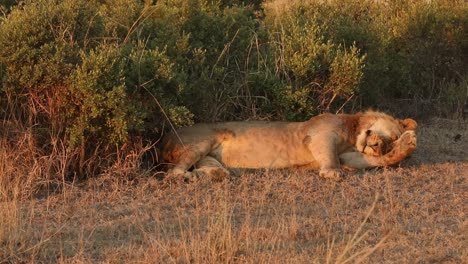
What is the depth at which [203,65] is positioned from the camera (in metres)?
9.47

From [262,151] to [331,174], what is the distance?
0.91 meters

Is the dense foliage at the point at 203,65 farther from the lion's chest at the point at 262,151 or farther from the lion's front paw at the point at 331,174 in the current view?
the lion's front paw at the point at 331,174

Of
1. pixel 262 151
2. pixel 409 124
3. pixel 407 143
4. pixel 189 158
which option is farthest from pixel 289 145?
pixel 409 124

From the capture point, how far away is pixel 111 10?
10242 mm

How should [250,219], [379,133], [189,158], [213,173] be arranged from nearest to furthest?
[250,219], [213,173], [189,158], [379,133]

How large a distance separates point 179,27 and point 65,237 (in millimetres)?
4901

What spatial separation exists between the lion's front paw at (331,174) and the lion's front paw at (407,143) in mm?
865

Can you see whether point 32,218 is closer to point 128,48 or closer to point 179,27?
point 128,48

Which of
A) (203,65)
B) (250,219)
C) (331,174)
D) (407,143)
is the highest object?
(203,65)

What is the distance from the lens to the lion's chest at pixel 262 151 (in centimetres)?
834

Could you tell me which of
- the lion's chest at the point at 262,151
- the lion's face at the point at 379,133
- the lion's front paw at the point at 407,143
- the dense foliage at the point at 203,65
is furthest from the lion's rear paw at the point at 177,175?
the lion's front paw at the point at 407,143

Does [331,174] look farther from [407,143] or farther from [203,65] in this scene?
[203,65]

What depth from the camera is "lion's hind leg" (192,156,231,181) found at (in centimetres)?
779

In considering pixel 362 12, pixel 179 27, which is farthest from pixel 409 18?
pixel 179 27
